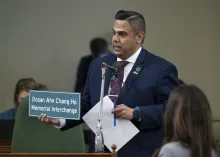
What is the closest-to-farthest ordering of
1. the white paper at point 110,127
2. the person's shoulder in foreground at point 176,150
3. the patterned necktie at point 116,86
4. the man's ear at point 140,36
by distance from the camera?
the person's shoulder in foreground at point 176,150 < the white paper at point 110,127 < the patterned necktie at point 116,86 < the man's ear at point 140,36

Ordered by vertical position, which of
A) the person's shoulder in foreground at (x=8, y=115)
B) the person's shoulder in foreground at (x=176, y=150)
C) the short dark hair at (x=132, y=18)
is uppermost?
the short dark hair at (x=132, y=18)

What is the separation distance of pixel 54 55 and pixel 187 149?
3.94 m

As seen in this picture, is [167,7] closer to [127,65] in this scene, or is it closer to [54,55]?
[54,55]

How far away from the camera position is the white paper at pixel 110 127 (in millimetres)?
3450

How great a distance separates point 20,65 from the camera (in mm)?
6348

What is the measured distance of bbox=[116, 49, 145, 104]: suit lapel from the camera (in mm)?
3549

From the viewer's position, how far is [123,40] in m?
3.62

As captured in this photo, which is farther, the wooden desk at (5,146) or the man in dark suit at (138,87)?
the wooden desk at (5,146)

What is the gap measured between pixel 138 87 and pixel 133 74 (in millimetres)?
91

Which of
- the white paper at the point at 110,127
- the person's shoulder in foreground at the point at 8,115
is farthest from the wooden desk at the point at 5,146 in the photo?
the white paper at the point at 110,127

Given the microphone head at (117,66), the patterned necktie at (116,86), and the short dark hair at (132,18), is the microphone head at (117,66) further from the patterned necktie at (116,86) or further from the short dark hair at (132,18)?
the short dark hair at (132,18)

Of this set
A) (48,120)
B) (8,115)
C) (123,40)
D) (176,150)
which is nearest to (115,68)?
(123,40)

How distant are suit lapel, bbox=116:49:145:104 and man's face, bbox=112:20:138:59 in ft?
0.23

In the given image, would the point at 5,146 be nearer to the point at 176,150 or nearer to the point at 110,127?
the point at 110,127
